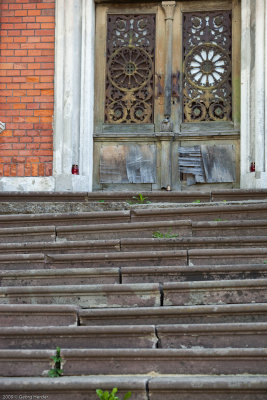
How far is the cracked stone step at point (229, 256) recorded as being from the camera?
4.79 metres

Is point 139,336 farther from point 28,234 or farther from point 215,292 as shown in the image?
point 28,234

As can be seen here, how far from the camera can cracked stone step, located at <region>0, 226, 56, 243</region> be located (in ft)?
17.9

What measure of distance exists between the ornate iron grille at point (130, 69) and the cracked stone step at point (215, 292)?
11.6 ft

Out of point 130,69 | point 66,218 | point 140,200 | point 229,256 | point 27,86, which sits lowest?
point 229,256

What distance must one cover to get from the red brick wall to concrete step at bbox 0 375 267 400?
12.5 feet

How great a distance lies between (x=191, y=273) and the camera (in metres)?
4.62

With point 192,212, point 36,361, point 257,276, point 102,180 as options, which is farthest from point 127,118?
point 36,361

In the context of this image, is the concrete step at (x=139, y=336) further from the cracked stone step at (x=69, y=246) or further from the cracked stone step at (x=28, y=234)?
the cracked stone step at (x=28, y=234)

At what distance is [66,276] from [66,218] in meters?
1.03

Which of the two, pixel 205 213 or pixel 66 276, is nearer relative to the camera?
pixel 66 276

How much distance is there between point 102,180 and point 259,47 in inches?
95.4

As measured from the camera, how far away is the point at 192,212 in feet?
18.3

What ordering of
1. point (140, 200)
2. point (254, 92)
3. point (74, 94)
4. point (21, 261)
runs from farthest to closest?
point (74, 94) < point (254, 92) < point (140, 200) < point (21, 261)

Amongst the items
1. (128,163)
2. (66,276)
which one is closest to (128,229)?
(66,276)
